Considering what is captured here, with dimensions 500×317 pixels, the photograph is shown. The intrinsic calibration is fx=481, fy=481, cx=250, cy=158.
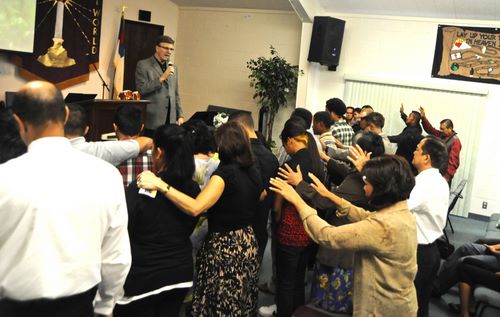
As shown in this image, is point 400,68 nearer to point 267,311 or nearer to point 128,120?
point 267,311

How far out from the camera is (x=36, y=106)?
1.48 metres

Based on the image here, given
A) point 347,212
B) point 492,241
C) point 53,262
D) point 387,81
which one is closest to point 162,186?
point 53,262

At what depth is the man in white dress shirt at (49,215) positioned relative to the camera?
1401 mm

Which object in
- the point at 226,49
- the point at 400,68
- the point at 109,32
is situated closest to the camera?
the point at 400,68

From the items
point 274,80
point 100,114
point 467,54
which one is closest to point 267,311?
point 100,114

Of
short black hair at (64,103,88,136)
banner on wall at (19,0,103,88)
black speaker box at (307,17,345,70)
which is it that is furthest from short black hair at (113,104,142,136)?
black speaker box at (307,17,345,70)

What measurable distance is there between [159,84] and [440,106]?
409cm

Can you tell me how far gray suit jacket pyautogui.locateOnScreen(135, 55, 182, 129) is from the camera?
197 inches

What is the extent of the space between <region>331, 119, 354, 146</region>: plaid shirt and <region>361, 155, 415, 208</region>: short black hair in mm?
2112

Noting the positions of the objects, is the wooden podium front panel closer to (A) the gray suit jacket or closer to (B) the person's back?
(A) the gray suit jacket

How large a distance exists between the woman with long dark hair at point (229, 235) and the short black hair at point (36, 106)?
109 cm

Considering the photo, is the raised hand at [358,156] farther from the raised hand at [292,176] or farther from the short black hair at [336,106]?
the short black hair at [336,106]

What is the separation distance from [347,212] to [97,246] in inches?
57.5

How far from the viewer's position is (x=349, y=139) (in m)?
4.41
